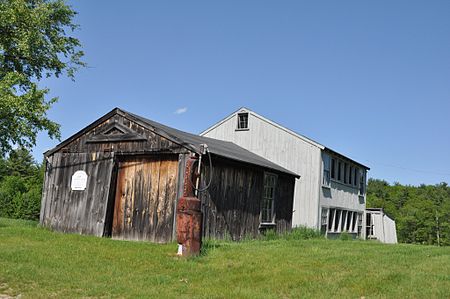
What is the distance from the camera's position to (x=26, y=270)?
28.5 feet

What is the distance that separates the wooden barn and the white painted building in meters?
8.33

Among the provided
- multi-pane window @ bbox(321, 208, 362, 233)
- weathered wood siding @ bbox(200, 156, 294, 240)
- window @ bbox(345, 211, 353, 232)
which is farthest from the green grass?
window @ bbox(345, 211, 353, 232)

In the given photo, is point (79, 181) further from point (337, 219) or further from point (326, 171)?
point (337, 219)

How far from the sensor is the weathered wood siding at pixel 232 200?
49.9 ft

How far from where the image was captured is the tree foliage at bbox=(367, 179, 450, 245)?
256 feet

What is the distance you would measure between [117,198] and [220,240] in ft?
12.2

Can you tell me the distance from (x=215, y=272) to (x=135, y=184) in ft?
22.7

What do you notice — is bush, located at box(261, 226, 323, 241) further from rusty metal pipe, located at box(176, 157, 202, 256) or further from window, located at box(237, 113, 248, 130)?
window, located at box(237, 113, 248, 130)

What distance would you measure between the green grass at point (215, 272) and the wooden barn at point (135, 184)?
2.83m

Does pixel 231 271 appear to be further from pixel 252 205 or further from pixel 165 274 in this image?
pixel 252 205

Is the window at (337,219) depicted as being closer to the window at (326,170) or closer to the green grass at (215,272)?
the window at (326,170)

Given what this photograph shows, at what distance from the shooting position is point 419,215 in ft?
262

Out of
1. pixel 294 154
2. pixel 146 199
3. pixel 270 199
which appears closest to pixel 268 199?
pixel 270 199

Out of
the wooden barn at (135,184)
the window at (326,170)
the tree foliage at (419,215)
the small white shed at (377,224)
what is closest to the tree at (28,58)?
the wooden barn at (135,184)
